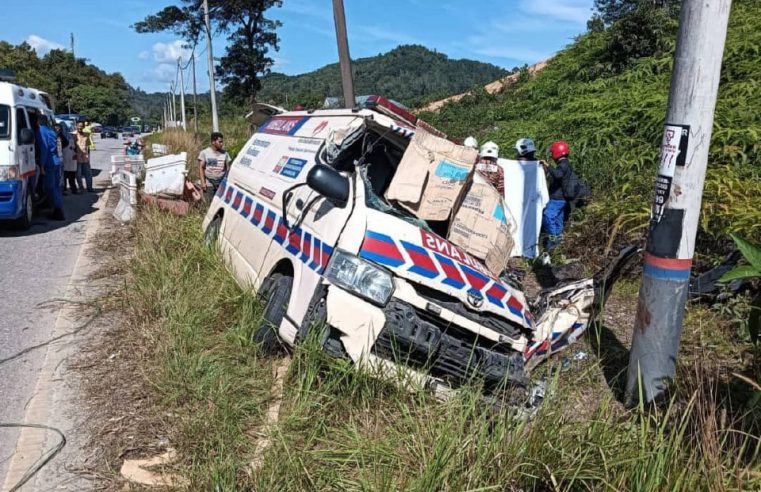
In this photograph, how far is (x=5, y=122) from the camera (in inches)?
377

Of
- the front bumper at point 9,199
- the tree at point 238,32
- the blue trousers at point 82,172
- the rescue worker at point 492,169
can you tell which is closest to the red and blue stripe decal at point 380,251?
the rescue worker at point 492,169

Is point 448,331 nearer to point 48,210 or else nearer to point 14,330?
point 14,330

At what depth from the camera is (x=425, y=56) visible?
101 meters

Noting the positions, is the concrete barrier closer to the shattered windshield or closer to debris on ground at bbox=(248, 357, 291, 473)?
the shattered windshield

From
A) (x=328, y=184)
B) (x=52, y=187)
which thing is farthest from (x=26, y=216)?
(x=328, y=184)

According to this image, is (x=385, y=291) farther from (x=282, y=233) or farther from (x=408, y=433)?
(x=282, y=233)

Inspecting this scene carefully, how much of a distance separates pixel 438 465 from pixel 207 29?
28.5m

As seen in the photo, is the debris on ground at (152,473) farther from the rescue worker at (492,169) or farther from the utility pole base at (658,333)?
the rescue worker at (492,169)

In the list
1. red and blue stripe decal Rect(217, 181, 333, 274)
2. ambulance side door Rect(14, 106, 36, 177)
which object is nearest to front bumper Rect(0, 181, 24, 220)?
ambulance side door Rect(14, 106, 36, 177)

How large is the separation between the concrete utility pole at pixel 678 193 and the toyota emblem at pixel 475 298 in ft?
3.21

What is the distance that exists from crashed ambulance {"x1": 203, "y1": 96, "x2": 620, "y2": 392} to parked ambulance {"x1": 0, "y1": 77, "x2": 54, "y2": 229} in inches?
231

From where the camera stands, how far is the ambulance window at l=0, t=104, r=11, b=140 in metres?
9.45

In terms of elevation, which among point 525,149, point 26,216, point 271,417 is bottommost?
point 271,417

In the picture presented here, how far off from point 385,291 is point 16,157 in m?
8.01
